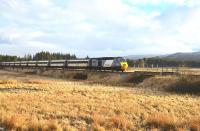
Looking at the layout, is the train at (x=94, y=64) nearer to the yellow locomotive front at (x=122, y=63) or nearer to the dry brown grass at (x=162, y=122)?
the yellow locomotive front at (x=122, y=63)

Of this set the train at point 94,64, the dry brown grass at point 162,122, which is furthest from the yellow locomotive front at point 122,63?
the dry brown grass at point 162,122

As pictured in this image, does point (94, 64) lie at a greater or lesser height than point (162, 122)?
greater

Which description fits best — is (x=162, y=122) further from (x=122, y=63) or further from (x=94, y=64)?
Result: (x=94, y=64)

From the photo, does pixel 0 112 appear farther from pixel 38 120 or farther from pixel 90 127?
pixel 90 127

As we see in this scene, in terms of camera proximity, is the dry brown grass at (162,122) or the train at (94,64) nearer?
the dry brown grass at (162,122)

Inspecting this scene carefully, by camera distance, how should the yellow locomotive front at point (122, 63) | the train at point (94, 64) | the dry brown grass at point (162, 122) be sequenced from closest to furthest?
the dry brown grass at point (162, 122) < the yellow locomotive front at point (122, 63) < the train at point (94, 64)

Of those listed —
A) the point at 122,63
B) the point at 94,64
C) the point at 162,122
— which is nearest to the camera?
the point at 162,122

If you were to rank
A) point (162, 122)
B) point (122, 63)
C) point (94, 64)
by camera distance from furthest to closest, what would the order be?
point (94, 64)
point (122, 63)
point (162, 122)

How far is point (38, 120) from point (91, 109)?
17.2ft

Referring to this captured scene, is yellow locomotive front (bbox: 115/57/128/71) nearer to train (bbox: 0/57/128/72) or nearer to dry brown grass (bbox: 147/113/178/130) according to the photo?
train (bbox: 0/57/128/72)

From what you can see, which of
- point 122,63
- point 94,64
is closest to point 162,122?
point 122,63

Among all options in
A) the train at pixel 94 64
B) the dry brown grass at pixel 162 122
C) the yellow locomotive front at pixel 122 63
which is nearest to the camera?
the dry brown grass at pixel 162 122

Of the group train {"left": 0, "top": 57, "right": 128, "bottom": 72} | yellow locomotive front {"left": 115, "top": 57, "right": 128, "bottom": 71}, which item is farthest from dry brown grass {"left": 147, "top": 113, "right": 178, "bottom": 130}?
train {"left": 0, "top": 57, "right": 128, "bottom": 72}

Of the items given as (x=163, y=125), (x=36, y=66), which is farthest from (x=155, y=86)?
(x=36, y=66)
